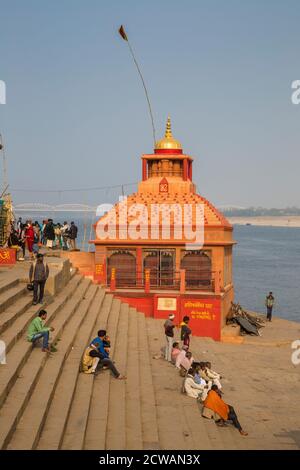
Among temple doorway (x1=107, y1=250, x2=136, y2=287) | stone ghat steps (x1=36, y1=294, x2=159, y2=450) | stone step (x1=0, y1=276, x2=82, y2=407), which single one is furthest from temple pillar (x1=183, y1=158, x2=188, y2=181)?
stone ghat steps (x1=36, y1=294, x2=159, y2=450)

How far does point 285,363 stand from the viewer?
1988cm

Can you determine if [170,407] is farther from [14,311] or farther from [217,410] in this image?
[14,311]

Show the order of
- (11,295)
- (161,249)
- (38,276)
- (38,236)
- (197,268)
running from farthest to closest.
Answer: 1. (38,236)
2. (161,249)
3. (197,268)
4. (38,276)
5. (11,295)

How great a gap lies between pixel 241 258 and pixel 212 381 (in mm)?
94422

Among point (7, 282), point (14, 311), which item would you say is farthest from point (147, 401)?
point (7, 282)

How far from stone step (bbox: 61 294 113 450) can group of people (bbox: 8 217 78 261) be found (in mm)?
10862

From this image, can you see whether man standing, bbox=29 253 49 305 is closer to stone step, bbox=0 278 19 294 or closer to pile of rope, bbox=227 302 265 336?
stone step, bbox=0 278 19 294

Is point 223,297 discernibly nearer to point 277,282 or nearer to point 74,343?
point 74,343

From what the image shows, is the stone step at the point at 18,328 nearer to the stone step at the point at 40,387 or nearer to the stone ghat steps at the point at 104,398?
the stone ghat steps at the point at 104,398

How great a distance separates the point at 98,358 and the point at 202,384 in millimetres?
2654

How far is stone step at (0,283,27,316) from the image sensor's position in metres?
13.8

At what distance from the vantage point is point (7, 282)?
624 inches

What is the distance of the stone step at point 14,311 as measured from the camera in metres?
12.7

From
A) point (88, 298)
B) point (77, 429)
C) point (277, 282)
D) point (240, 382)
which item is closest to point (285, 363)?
point (240, 382)
